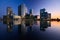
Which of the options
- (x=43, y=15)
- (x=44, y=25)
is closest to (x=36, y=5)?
(x=43, y=15)

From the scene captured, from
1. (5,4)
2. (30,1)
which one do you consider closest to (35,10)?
(30,1)

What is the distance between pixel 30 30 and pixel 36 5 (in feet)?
1.05

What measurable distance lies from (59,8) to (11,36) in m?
0.69

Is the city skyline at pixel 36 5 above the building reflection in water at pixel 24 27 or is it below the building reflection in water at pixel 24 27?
above

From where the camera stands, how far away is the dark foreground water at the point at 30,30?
1344mm

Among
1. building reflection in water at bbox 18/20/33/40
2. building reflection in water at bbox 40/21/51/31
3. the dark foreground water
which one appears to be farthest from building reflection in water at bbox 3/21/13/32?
building reflection in water at bbox 40/21/51/31

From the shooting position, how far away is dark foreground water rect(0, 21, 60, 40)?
134 cm

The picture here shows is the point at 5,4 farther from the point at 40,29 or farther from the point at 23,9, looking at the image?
the point at 40,29

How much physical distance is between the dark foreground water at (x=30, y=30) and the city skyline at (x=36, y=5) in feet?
0.42

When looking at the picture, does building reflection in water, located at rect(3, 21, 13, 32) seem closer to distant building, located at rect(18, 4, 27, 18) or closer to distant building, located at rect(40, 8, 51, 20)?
distant building, located at rect(18, 4, 27, 18)

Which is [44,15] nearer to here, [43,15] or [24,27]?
[43,15]

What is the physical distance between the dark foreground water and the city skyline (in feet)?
0.42

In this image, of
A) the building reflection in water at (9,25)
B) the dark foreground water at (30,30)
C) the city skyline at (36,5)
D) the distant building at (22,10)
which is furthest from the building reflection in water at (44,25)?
the building reflection in water at (9,25)

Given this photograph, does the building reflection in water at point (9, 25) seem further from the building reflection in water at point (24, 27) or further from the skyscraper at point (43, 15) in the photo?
the skyscraper at point (43, 15)
